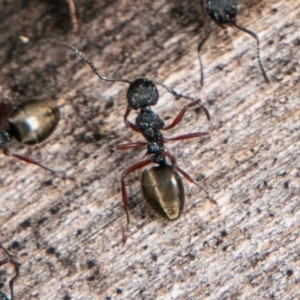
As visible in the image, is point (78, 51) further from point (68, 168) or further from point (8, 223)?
point (8, 223)

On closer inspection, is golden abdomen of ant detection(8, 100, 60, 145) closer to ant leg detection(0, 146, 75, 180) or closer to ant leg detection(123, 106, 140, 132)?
ant leg detection(0, 146, 75, 180)

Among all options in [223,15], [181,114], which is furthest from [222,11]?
[181,114]

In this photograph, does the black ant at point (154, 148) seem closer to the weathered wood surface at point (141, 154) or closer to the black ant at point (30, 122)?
the weathered wood surface at point (141, 154)

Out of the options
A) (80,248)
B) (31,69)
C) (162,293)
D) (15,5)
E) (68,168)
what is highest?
(15,5)

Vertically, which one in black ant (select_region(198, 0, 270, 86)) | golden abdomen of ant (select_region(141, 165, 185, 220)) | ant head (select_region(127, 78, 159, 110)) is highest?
black ant (select_region(198, 0, 270, 86))

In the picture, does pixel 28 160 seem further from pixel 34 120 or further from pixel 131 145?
pixel 131 145

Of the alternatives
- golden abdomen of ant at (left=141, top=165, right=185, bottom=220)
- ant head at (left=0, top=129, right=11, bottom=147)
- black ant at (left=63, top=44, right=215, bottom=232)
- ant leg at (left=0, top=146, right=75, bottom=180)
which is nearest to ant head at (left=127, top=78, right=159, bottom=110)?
black ant at (left=63, top=44, right=215, bottom=232)

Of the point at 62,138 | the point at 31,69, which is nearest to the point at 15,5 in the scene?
the point at 31,69
